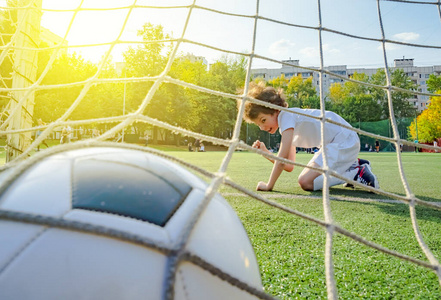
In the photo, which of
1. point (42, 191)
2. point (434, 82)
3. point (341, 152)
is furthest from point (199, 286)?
point (434, 82)

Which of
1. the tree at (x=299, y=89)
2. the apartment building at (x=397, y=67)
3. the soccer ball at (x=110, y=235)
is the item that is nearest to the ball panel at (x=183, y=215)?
the soccer ball at (x=110, y=235)

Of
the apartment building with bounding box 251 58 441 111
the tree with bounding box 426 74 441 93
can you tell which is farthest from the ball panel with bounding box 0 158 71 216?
the apartment building with bounding box 251 58 441 111

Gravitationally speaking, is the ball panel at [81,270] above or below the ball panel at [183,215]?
below

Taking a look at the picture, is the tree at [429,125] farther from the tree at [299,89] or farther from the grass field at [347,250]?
the grass field at [347,250]

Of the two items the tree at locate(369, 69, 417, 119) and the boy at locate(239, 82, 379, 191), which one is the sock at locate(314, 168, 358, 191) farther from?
the tree at locate(369, 69, 417, 119)

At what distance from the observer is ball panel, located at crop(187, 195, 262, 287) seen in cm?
72

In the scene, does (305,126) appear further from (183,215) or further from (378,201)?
(183,215)

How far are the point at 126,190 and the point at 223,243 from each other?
236mm

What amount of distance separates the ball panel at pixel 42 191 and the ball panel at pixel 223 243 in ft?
0.87

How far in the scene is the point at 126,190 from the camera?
73 cm

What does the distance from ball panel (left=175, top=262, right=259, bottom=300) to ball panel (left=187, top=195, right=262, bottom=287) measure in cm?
3

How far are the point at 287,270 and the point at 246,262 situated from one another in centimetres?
64

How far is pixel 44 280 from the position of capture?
0.58 metres

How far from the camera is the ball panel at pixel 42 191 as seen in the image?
0.67 metres
